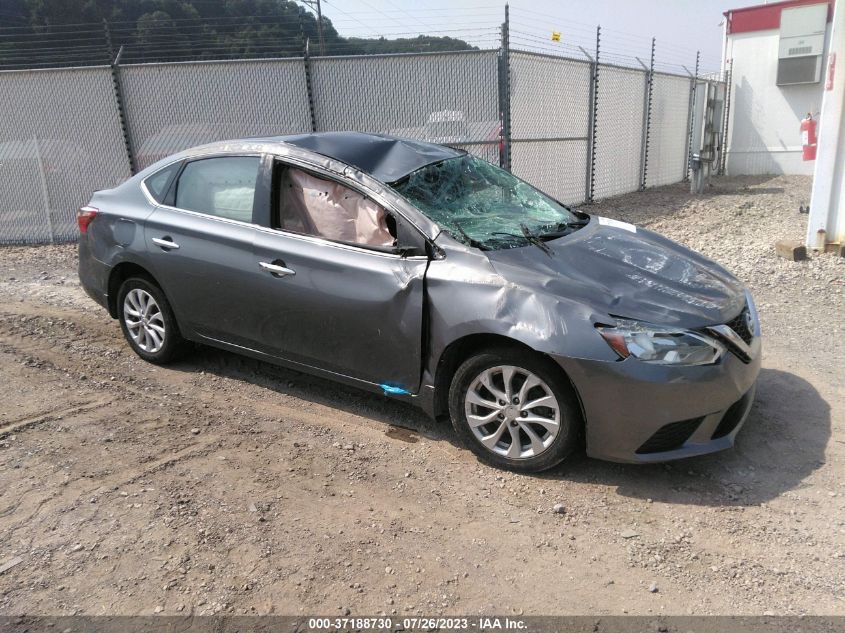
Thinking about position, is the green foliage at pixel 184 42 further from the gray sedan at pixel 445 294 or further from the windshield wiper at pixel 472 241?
the windshield wiper at pixel 472 241

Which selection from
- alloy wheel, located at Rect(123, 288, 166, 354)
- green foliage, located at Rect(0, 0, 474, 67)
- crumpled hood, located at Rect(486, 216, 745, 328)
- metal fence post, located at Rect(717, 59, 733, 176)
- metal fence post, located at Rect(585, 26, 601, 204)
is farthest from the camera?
metal fence post, located at Rect(717, 59, 733, 176)

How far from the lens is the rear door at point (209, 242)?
13.9 ft

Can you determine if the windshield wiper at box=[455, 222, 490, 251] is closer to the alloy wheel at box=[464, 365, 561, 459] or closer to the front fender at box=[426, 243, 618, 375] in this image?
the front fender at box=[426, 243, 618, 375]

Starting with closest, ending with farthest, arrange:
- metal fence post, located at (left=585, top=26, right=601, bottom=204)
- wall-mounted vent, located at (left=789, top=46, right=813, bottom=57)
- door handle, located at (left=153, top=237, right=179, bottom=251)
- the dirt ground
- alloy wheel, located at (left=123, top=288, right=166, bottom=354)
Result: the dirt ground, door handle, located at (left=153, top=237, right=179, bottom=251), alloy wheel, located at (left=123, top=288, right=166, bottom=354), metal fence post, located at (left=585, top=26, right=601, bottom=204), wall-mounted vent, located at (left=789, top=46, right=813, bottom=57)

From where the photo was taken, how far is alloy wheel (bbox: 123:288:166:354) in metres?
4.87

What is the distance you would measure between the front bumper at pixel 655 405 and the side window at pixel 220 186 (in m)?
2.33

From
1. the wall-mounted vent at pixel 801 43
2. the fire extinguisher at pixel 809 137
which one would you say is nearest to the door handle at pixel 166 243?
the fire extinguisher at pixel 809 137

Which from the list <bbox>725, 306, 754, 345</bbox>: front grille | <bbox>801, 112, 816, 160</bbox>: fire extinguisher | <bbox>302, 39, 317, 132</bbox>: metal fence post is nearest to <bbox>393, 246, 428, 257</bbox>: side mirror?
<bbox>725, 306, 754, 345</bbox>: front grille

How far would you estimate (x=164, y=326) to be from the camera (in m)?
4.83

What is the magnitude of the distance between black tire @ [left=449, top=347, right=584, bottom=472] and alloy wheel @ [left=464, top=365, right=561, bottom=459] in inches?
0.4

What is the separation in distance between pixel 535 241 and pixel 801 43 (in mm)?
17725

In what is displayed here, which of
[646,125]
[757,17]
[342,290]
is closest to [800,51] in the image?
[757,17]

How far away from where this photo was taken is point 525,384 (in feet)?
11.0

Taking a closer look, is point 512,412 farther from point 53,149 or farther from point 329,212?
point 53,149
